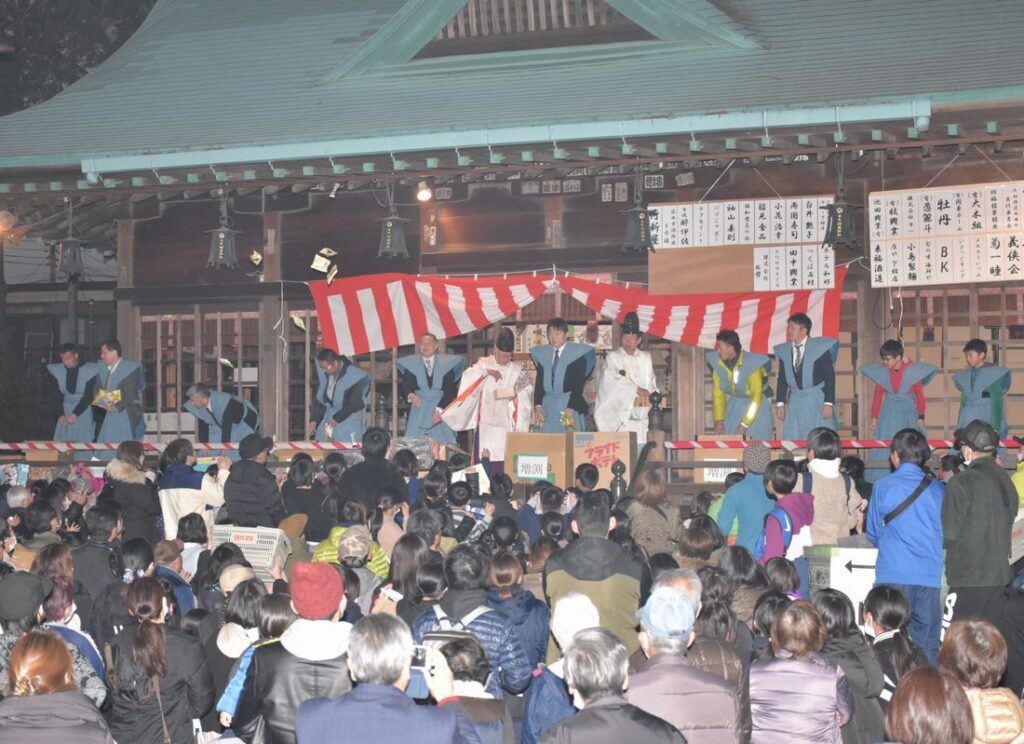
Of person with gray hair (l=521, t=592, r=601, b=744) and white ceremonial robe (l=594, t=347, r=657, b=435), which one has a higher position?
white ceremonial robe (l=594, t=347, r=657, b=435)

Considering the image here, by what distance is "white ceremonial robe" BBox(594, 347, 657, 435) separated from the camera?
1526cm

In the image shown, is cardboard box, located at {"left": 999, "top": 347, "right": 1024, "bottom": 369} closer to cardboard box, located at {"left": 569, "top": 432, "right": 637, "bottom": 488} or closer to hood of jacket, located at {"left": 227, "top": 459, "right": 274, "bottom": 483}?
cardboard box, located at {"left": 569, "top": 432, "right": 637, "bottom": 488}

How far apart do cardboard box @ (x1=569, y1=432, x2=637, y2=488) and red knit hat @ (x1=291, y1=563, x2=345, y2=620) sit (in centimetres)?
787

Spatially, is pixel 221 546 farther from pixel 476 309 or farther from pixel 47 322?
pixel 47 322

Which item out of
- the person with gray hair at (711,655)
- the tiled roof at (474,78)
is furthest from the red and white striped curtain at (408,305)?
the person with gray hair at (711,655)

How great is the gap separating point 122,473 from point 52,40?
2131 centimetres

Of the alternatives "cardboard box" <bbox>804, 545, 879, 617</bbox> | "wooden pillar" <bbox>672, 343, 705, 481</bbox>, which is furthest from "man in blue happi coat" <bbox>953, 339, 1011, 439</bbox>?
"cardboard box" <bbox>804, 545, 879, 617</bbox>

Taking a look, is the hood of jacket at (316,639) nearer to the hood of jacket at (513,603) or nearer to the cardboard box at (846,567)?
the hood of jacket at (513,603)

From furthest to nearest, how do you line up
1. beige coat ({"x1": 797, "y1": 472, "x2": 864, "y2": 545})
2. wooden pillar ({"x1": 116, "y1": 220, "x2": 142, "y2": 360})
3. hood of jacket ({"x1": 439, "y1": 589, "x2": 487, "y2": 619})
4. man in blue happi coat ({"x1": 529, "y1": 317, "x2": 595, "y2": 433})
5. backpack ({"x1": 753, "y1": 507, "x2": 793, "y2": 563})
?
wooden pillar ({"x1": 116, "y1": 220, "x2": 142, "y2": 360}) < man in blue happi coat ({"x1": 529, "y1": 317, "x2": 595, "y2": 433}) < beige coat ({"x1": 797, "y1": 472, "x2": 864, "y2": 545}) < backpack ({"x1": 753, "y1": 507, "x2": 793, "y2": 563}) < hood of jacket ({"x1": 439, "y1": 589, "x2": 487, "y2": 619})

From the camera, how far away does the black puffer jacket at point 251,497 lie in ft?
36.0

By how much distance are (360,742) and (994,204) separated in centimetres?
1106

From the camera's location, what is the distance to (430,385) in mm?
15844

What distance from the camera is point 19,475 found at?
47.8 feet

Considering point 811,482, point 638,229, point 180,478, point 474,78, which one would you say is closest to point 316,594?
point 811,482
